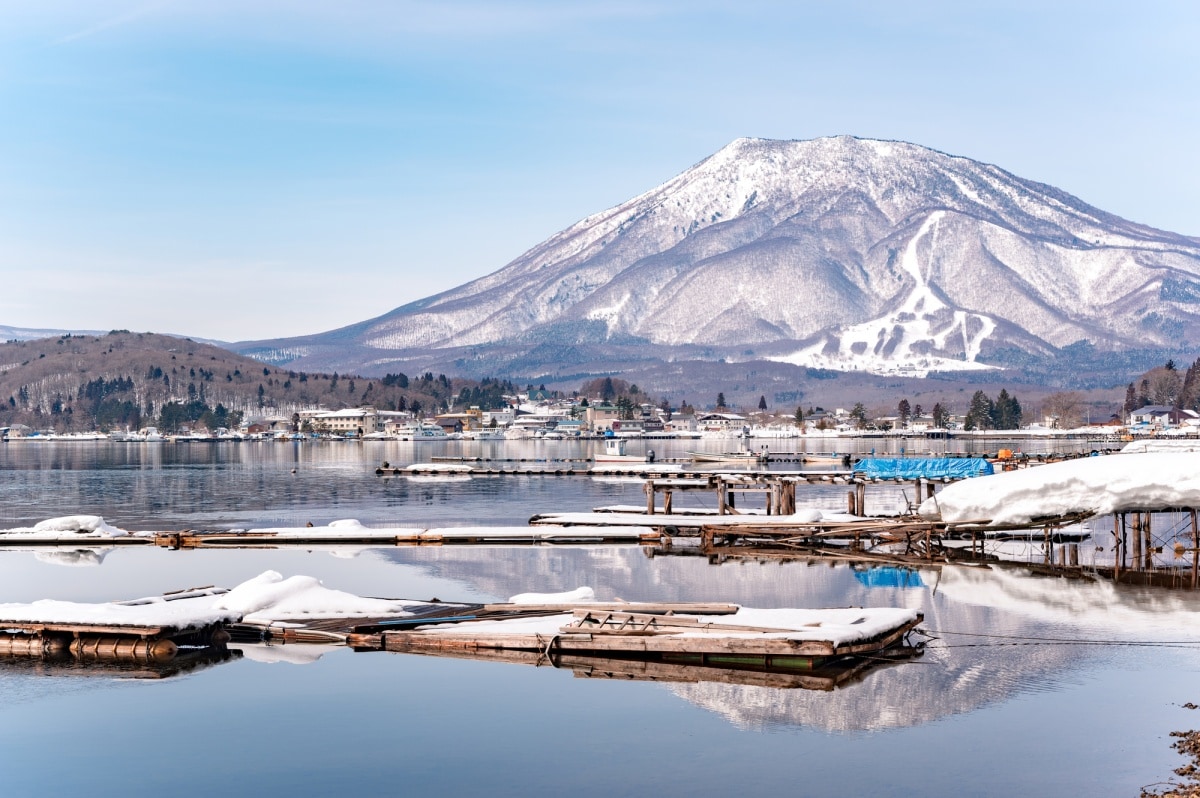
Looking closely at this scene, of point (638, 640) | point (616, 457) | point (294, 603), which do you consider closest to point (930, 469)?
point (616, 457)

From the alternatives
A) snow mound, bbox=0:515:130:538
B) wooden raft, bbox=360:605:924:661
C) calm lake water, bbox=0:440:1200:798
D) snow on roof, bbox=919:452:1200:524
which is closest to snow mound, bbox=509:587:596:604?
wooden raft, bbox=360:605:924:661

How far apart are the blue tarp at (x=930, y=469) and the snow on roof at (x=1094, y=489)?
43.3 metres

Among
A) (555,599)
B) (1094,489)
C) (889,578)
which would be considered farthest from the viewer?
(889,578)

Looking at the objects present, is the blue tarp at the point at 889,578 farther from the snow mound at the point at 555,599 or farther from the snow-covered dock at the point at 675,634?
the snow mound at the point at 555,599

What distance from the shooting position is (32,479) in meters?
132

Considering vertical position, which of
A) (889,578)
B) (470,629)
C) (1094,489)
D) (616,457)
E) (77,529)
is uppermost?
(1094,489)

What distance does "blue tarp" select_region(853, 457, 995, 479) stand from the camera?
313 feet

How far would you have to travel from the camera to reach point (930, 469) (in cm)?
9819

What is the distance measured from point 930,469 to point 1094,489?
52293 mm

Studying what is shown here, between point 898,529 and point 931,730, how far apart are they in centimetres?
2620

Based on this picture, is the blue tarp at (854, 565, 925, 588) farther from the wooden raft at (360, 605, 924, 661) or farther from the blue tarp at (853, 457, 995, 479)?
the blue tarp at (853, 457, 995, 479)

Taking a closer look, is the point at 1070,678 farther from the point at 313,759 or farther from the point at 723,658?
the point at 313,759

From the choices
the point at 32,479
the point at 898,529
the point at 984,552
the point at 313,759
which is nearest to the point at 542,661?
the point at 313,759

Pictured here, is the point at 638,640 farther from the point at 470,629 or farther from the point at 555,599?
the point at 555,599
